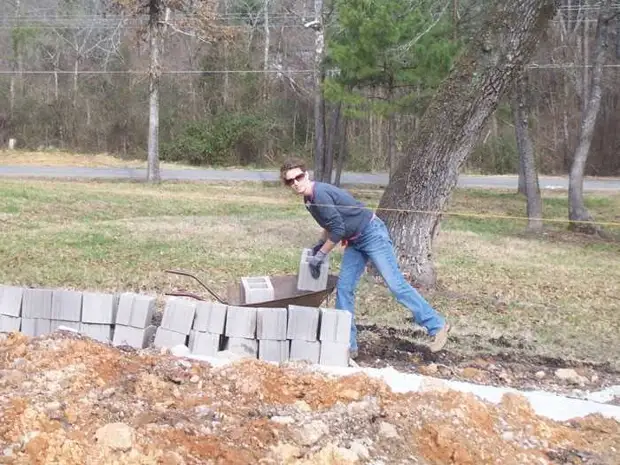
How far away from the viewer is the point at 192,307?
16.5ft

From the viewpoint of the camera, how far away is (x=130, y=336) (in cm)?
513

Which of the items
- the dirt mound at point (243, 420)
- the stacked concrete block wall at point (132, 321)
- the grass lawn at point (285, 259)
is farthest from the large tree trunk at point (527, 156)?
the dirt mound at point (243, 420)

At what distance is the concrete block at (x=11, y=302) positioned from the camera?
205 inches

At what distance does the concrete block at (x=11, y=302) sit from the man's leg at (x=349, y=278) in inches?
86.1

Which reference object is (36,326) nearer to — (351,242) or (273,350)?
(273,350)

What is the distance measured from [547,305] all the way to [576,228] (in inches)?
348

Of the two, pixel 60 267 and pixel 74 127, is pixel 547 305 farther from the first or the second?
pixel 74 127

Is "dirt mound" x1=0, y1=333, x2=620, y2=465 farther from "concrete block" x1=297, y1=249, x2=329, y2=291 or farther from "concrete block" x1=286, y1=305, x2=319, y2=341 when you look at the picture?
"concrete block" x1=297, y1=249, x2=329, y2=291

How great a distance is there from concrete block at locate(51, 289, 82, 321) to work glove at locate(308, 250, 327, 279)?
1557mm

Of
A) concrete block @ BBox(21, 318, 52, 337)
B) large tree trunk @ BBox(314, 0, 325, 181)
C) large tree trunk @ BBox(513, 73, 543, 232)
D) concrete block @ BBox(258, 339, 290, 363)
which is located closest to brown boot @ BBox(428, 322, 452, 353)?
concrete block @ BBox(258, 339, 290, 363)

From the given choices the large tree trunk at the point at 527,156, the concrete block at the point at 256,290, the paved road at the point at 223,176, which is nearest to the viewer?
the concrete block at the point at 256,290

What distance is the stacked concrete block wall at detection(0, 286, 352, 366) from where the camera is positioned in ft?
16.2

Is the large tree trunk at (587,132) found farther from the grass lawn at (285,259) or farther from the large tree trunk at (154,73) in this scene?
the large tree trunk at (154,73)

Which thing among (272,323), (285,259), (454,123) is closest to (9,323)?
(272,323)
